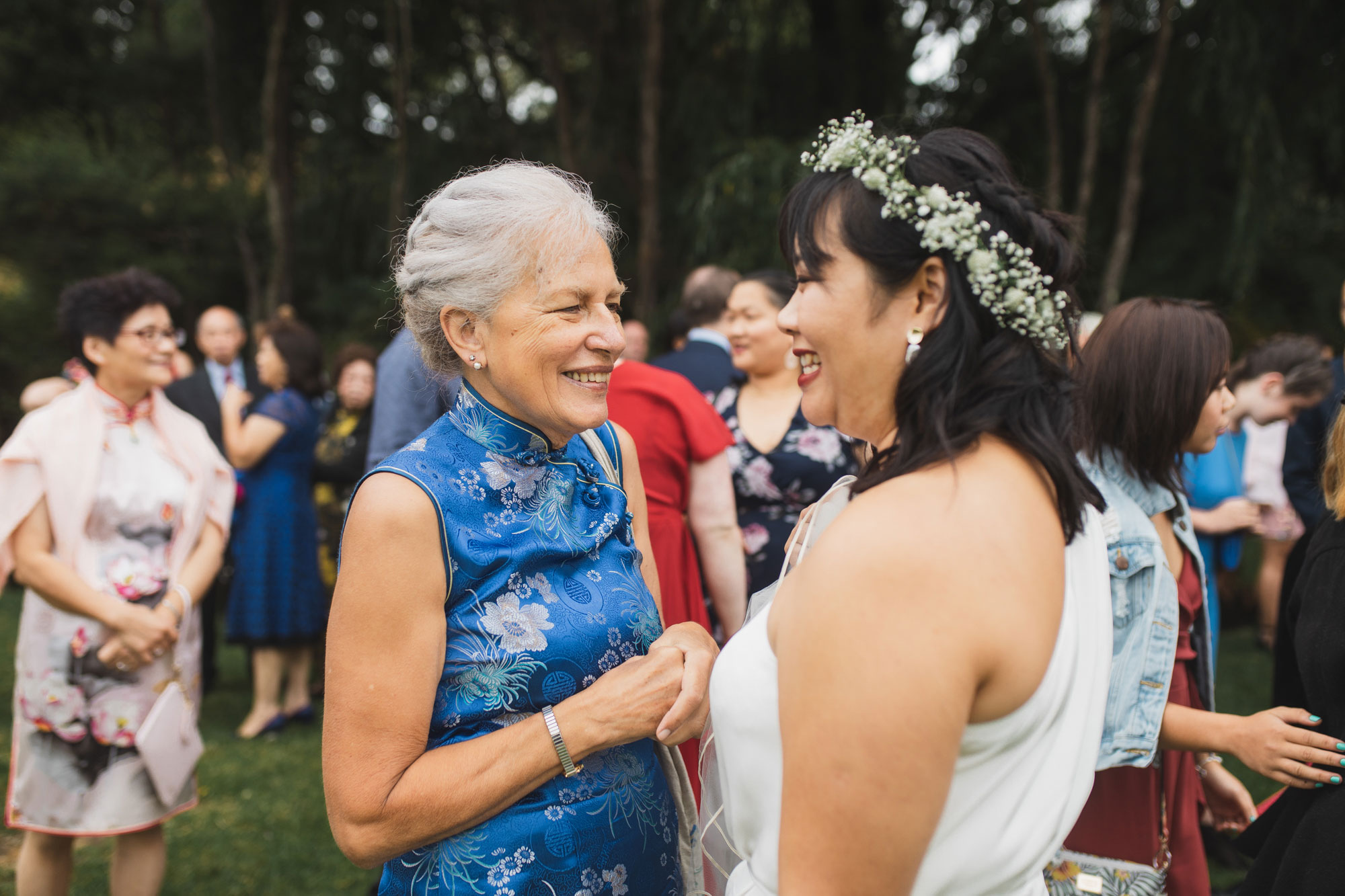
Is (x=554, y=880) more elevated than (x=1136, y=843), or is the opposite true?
(x=554, y=880)

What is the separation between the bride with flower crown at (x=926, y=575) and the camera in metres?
1.12

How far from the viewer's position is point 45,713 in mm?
3102

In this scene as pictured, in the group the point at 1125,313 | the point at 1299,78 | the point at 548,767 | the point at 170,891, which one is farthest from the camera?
the point at 1299,78

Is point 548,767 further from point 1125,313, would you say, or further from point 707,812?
point 1125,313

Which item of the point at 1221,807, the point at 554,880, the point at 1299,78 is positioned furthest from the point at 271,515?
the point at 1299,78

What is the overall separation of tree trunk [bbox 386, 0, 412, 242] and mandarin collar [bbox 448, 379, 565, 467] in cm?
887

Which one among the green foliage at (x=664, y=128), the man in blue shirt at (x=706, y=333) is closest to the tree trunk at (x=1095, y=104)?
the green foliage at (x=664, y=128)

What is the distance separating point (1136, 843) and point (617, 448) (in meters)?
1.62

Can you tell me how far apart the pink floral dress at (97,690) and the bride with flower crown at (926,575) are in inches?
97.5

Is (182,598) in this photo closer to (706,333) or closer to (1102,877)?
(1102,877)

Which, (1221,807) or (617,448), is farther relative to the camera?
(1221,807)

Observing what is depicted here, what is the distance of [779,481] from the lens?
12.9 ft

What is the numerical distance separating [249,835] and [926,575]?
14.3 feet

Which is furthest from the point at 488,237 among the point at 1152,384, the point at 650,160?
the point at 650,160
